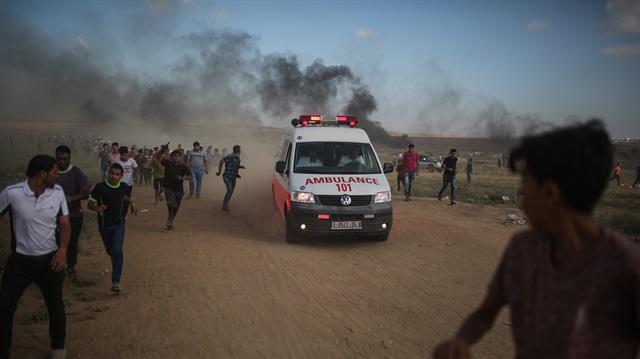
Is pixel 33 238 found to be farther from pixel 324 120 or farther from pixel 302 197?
pixel 324 120

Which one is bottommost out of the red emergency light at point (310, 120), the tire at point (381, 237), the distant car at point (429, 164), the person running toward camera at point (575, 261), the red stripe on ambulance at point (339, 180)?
the tire at point (381, 237)

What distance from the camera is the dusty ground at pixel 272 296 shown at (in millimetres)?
4652

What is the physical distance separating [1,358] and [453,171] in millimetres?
12847

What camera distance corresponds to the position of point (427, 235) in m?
10.1

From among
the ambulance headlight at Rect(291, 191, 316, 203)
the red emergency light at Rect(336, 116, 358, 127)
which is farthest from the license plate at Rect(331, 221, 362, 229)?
the red emergency light at Rect(336, 116, 358, 127)

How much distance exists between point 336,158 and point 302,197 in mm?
1494

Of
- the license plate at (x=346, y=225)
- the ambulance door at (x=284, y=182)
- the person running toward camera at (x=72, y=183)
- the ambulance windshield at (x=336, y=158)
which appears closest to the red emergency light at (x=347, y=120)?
the ambulance windshield at (x=336, y=158)

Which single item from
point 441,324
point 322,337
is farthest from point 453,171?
point 322,337

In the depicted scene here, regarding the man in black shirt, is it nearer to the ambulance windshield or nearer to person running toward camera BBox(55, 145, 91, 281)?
the ambulance windshield

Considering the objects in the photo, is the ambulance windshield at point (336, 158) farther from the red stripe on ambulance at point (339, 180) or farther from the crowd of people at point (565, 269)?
the crowd of people at point (565, 269)

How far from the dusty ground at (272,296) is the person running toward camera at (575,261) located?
10.2 feet

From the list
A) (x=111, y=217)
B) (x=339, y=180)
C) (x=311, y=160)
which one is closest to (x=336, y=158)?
(x=311, y=160)

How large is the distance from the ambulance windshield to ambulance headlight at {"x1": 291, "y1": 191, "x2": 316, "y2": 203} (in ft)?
2.58

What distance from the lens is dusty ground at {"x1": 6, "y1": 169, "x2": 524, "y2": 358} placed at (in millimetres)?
4652
